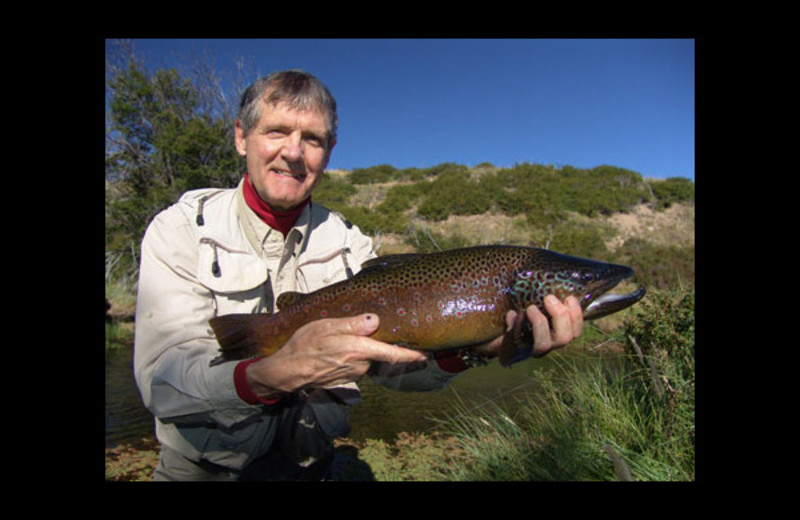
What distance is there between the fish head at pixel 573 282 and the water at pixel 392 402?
15.8 feet

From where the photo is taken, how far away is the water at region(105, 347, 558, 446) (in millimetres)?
7621

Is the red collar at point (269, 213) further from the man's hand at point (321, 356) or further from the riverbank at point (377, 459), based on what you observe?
the riverbank at point (377, 459)

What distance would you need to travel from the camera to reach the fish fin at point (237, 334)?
8.26ft

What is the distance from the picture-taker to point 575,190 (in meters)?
24.3

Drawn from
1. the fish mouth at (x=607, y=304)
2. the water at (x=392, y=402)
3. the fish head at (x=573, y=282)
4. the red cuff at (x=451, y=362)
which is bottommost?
the water at (x=392, y=402)

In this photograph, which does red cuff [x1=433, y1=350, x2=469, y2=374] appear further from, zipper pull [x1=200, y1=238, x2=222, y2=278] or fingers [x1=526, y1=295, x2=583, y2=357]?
zipper pull [x1=200, y1=238, x2=222, y2=278]

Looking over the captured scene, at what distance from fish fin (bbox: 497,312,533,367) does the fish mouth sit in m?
0.38

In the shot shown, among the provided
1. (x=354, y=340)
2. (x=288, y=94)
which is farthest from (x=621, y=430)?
(x=288, y=94)

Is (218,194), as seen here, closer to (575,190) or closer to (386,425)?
(386,425)

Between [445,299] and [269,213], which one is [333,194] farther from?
[445,299]

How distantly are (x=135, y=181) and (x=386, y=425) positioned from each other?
37.5 ft

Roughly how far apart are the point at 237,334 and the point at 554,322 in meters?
1.79

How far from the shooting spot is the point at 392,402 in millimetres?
8789

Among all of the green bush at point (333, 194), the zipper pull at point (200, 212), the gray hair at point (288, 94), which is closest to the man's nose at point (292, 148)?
the gray hair at point (288, 94)
